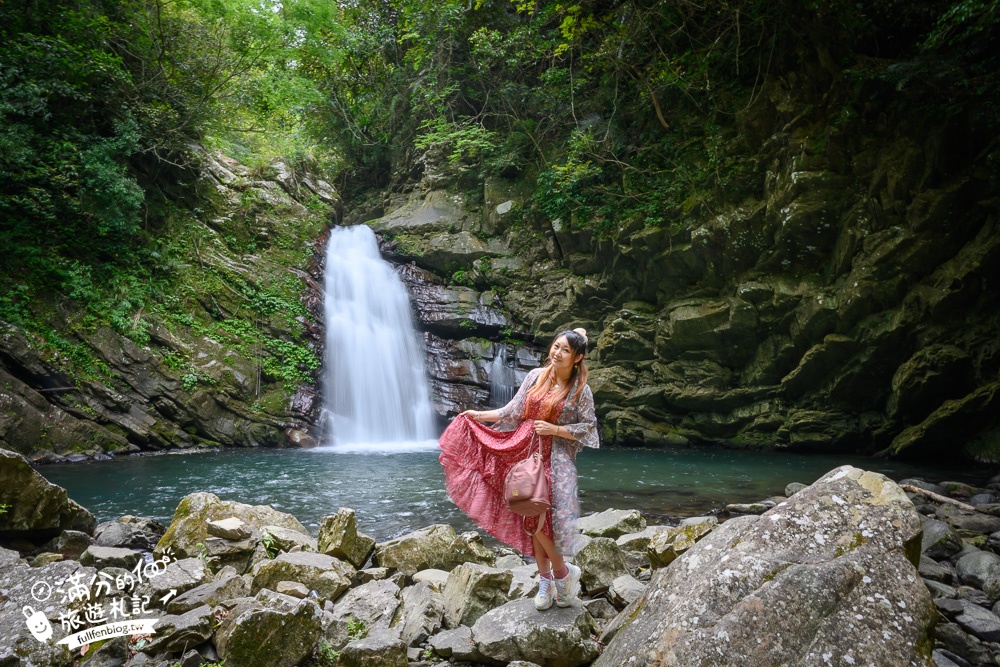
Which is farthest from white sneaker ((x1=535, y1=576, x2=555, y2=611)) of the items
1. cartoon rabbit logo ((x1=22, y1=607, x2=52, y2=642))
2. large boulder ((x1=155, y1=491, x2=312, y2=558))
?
large boulder ((x1=155, y1=491, x2=312, y2=558))

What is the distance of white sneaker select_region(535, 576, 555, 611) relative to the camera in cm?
307

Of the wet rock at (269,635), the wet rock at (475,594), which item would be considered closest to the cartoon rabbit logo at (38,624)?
the wet rock at (269,635)

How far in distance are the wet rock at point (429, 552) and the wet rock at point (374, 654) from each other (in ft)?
6.07

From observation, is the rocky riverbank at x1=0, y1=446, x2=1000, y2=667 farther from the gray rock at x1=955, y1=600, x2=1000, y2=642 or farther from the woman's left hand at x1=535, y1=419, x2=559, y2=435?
the woman's left hand at x1=535, y1=419, x2=559, y2=435

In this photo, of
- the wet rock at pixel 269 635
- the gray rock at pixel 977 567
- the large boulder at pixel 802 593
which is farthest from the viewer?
the gray rock at pixel 977 567

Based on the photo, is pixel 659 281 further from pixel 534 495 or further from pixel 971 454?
pixel 534 495

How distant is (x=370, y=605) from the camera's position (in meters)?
3.52

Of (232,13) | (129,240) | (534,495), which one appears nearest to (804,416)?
(534,495)

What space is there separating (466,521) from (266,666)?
15.3 ft

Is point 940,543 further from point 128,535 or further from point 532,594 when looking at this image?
point 128,535

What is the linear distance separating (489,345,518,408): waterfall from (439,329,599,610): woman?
13.0 metres

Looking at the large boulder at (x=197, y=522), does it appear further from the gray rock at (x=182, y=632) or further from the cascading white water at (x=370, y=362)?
the cascading white water at (x=370, y=362)

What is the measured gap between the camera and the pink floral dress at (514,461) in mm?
3217

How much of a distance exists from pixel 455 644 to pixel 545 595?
566 mm
